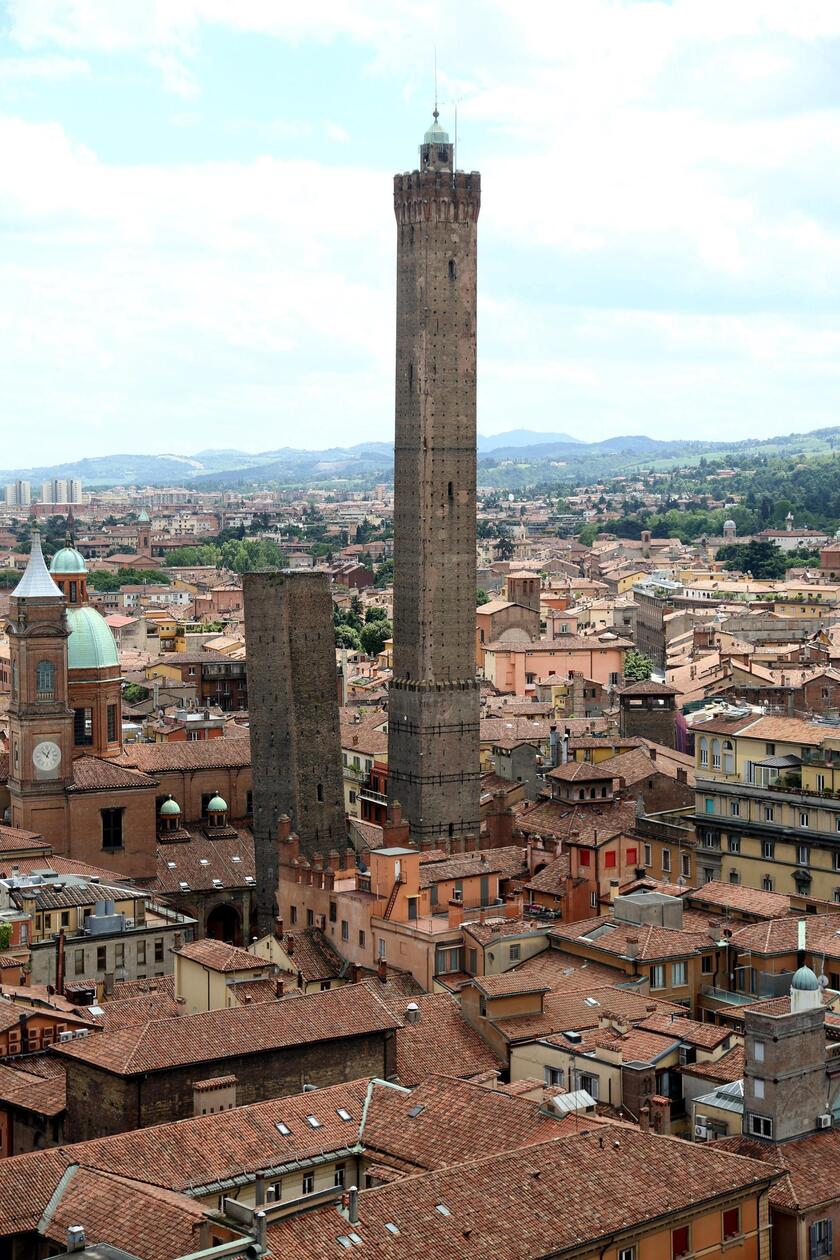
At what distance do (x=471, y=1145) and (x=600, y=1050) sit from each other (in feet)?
14.2

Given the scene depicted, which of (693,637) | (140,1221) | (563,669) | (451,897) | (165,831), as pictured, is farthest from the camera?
(693,637)

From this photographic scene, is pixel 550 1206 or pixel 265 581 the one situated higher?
pixel 265 581

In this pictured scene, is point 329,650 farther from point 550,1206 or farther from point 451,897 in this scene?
point 550,1206

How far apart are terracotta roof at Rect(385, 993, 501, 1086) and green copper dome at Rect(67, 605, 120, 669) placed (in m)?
22.3

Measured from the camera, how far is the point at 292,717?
5159 centimetres

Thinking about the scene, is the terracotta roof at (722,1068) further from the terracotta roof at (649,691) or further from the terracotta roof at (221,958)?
the terracotta roof at (649,691)

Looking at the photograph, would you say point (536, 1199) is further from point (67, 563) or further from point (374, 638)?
point (374, 638)

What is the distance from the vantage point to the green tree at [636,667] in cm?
8775

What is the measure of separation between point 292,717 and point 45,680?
19.6 ft

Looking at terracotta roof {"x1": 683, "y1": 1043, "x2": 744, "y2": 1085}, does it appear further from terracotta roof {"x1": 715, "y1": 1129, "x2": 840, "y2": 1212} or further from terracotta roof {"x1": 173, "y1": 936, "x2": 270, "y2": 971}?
terracotta roof {"x1": 173, "y1": 936, "x2": 270, "y2": 971}

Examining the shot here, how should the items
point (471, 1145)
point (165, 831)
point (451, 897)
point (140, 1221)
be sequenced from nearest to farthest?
1. point (140, 1221)
2. point (471, 1145)
3. point (451, 897)
4. point (165, 831)

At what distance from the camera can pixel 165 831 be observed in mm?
55219

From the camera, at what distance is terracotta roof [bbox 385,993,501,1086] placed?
32.5m

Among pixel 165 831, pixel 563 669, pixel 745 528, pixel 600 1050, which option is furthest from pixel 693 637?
pixel 745 528
